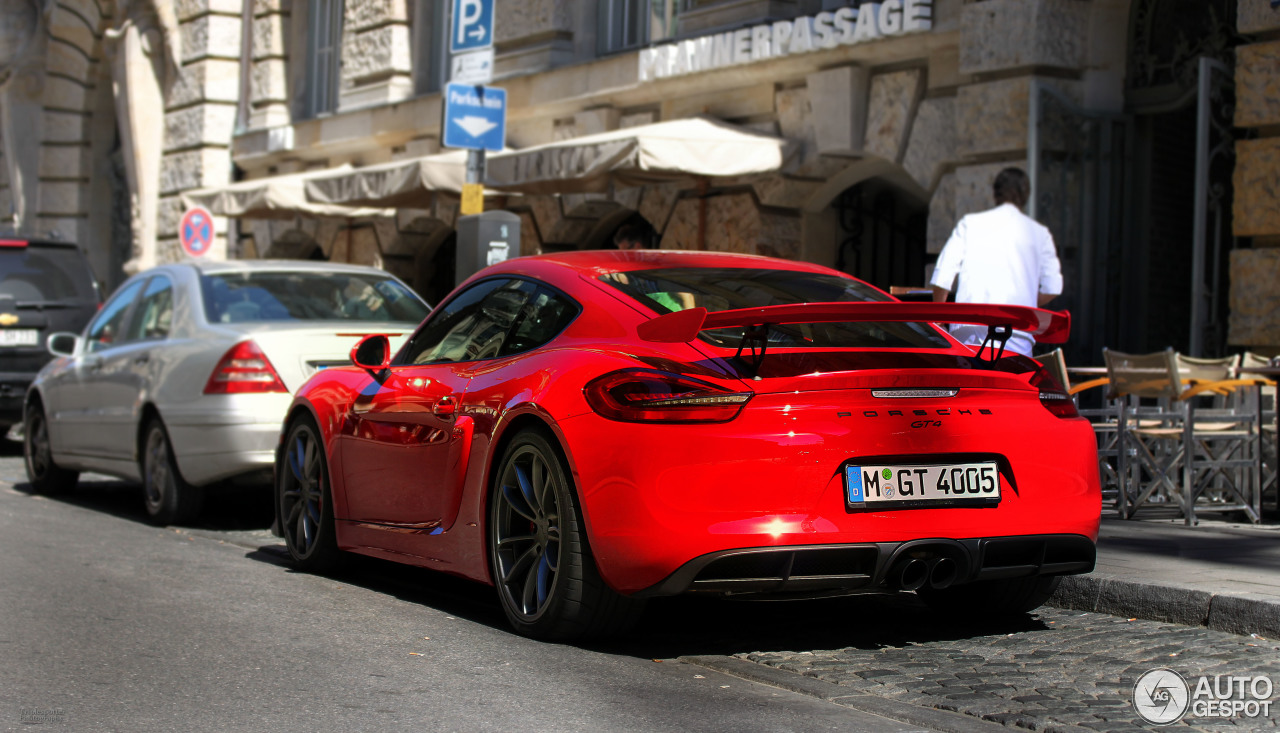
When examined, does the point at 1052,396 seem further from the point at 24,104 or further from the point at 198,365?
the point at 24,104

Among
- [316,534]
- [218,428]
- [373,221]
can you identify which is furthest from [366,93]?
[316,534]

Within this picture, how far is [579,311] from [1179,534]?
3.73 m

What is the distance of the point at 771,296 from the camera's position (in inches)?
225

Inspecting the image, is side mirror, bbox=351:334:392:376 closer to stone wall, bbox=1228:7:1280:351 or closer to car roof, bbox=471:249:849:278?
car roof, bbox=471:249:849:278

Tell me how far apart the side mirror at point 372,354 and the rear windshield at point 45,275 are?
8.96m

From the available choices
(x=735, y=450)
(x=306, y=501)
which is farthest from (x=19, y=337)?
Answer: (x=735, y=450)

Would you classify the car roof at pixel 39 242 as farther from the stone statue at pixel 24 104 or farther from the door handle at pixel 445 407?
the stone statue at pixel 24 104

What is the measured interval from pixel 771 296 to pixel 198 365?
13.3 ft

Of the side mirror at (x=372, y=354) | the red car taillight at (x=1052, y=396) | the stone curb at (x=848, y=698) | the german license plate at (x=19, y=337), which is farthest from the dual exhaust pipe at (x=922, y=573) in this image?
the german license plate at (x=19, y=337)

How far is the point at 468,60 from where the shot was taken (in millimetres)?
11938

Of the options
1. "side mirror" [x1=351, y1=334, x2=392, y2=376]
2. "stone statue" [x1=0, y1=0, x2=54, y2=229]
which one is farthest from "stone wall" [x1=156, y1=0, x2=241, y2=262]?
"side mirror" [x1=351, y1=334, x2=392, y2=376]

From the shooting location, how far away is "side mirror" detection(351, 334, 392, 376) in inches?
259

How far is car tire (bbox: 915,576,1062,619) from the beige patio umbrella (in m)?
6.84

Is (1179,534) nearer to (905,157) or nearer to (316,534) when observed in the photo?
(316,534)
